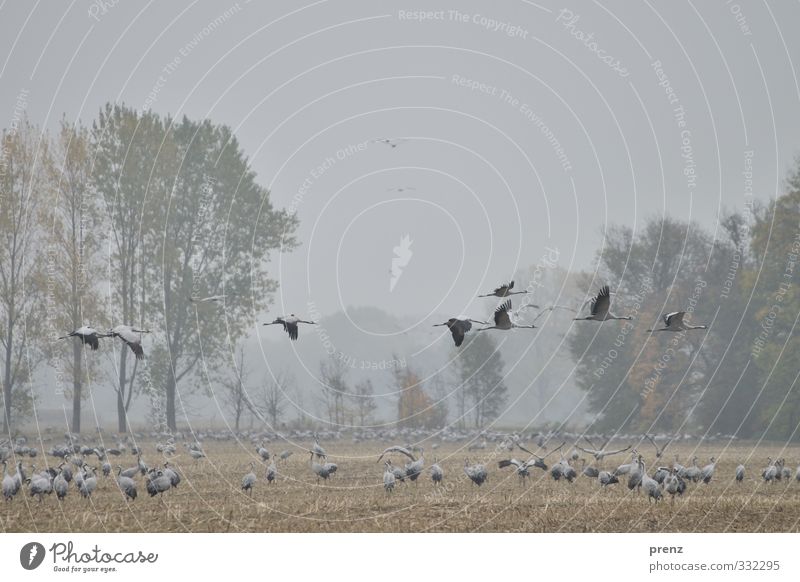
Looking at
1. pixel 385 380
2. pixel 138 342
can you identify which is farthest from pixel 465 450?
pixel 385 380

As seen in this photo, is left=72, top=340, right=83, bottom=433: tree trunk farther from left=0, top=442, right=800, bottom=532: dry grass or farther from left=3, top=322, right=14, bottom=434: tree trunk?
left=0, top=442, right=800, bottom=532: dry grass

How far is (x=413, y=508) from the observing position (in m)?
20.9

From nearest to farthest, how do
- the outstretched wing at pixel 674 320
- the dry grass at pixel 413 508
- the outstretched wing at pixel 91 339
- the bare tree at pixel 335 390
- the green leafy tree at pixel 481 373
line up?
the outstretched wing at pixel 674 320
the outstretched wing at pixel 91 339
the dry grass at pixel 413 508
the bare tree at pixel 335 390
the green leafy tree at pixel 481 373

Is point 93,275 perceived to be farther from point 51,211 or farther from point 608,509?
point 608,509

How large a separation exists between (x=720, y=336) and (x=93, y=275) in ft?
129

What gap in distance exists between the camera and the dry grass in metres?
18.8

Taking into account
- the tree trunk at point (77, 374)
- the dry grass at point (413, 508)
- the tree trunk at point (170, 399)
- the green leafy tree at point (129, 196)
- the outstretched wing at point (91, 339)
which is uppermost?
the green leafy tree at point (129, 196)

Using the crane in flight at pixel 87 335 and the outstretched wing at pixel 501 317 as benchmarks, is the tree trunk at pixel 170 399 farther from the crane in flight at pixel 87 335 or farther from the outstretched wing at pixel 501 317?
the outstretched wing at pixel 501 317

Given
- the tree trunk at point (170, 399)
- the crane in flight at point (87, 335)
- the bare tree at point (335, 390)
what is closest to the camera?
the crane in flight at point (87, 335)

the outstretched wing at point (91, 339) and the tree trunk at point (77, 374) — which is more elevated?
the outstretched wing at point (91, 339)

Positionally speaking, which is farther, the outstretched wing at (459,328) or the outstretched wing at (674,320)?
the outstretched wing at (459,328)

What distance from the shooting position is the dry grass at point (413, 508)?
741 inches

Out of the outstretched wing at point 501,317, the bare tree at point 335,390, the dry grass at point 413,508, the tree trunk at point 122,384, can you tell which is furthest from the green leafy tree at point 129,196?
the outstretched wing at point 501,317
